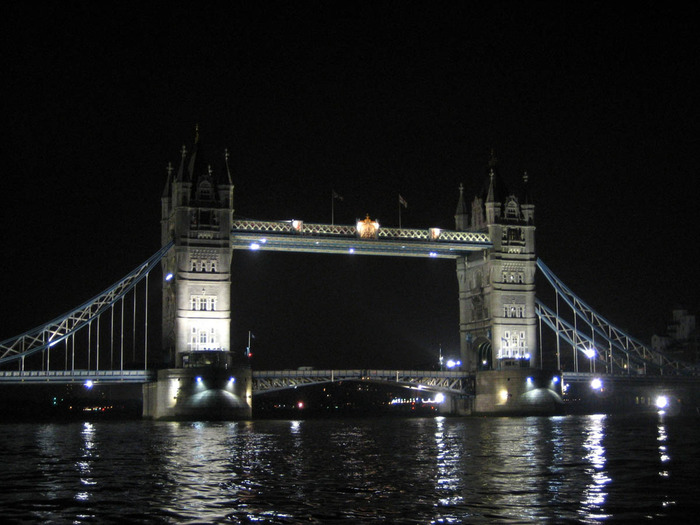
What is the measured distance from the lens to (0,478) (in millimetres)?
35625

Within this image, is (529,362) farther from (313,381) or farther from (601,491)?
(601,491)

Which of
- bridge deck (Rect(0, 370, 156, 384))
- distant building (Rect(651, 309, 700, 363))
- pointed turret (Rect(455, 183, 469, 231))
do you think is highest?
pointed turret (Rect(455, 183, 469, 231))

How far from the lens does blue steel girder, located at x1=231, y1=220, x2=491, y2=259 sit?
96.1 meters

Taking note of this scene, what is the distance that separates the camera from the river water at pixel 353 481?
27.1m

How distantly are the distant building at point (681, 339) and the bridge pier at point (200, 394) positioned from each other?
286 feet

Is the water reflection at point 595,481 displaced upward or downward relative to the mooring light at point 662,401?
upward

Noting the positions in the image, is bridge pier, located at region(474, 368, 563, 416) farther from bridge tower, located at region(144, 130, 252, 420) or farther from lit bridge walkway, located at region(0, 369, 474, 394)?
bridge tower, located at region(144, 130, 252, 420)

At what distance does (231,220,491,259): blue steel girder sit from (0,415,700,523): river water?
135ft

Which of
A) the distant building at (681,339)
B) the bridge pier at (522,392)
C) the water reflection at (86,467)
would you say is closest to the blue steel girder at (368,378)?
the bridge pier at (522,392)

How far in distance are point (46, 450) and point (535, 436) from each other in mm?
A: 26714

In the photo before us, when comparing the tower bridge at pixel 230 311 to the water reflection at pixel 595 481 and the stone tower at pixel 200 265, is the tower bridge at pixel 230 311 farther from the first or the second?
the water reflection at pixel 595 481

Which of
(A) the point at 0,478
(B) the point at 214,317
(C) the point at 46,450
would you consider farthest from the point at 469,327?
(A) the point at 0,478

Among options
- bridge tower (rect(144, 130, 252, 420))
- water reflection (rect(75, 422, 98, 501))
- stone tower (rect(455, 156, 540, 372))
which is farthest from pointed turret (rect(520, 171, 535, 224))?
water reflection (rect(75, 422, 98, 501))

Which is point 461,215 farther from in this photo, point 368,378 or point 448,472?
point 448,472
